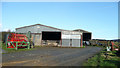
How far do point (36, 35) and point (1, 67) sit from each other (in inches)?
895

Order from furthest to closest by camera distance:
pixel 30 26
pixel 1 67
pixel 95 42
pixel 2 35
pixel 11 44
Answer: pixel 95 42, pixel 2 35, pixel 30 26, pixel 11 44, pixel 1 67

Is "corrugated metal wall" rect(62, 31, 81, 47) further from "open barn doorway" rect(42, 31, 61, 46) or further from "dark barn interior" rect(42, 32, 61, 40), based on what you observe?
"dark barn interior" rect(42, 32, 61, 40)

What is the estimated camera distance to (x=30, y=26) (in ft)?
98.9

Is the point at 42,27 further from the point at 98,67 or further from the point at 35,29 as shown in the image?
the point at 98,67

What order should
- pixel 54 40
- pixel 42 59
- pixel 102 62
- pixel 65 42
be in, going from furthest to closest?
pixel 54 40
pixel 65 42
pixel 42 59
pixel 102 62

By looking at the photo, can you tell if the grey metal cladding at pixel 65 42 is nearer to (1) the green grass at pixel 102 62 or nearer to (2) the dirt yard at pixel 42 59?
(2) the dirt yard at pixel 42 59

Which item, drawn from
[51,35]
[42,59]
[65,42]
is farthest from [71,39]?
[42,59]

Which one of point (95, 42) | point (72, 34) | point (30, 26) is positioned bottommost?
point (95, 42)

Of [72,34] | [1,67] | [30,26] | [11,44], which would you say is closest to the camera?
[1,67]

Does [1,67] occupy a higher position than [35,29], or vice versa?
[35,29]

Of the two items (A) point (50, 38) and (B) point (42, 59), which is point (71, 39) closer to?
(A) point (50, 38)

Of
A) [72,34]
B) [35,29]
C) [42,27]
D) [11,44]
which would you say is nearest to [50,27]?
[42,27]

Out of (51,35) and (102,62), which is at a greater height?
(51,35)

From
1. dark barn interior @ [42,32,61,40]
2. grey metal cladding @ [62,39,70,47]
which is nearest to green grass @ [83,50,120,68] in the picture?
grey metal cladding @ [62,39,70,47]
